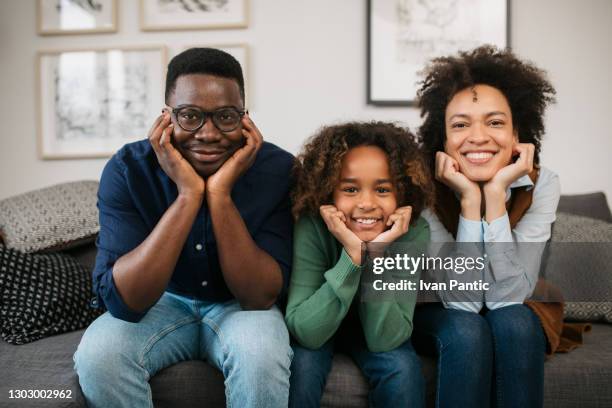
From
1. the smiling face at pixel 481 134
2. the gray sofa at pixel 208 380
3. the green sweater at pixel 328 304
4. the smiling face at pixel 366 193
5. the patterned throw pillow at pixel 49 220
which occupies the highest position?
the smiling face at pixel 481 134

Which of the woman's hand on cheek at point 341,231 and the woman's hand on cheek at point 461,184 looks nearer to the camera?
the woman's hand on cheek at point 341,231

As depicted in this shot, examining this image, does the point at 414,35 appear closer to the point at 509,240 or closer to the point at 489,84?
the point at 489,84

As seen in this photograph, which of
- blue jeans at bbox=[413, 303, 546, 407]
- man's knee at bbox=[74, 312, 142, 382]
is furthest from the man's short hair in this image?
blue jeans at bbox=[413, 303, 546, 407]

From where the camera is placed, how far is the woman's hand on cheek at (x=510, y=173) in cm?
147

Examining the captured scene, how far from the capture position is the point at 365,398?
1345 millimetres

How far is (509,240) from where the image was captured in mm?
1429

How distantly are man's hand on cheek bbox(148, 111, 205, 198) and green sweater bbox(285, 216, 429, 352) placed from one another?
31cm

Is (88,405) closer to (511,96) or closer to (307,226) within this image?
(307,226)

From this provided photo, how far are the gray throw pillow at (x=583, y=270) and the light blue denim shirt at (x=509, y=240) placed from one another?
0.28 m

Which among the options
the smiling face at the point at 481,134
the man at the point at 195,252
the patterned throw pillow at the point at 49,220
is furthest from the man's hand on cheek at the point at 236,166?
the patterned throw pillow at the point at 49,220

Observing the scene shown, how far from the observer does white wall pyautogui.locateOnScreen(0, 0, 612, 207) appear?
2.38 meters

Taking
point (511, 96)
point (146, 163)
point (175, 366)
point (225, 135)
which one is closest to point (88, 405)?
point (175, 366)

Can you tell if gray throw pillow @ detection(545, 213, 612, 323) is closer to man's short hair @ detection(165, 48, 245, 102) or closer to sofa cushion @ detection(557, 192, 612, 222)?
sofa cushion @ detection(557, 192, 612, 222)

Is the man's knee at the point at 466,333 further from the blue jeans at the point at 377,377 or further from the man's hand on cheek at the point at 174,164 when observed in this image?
the man's hand on cheek at the point at 174,164
